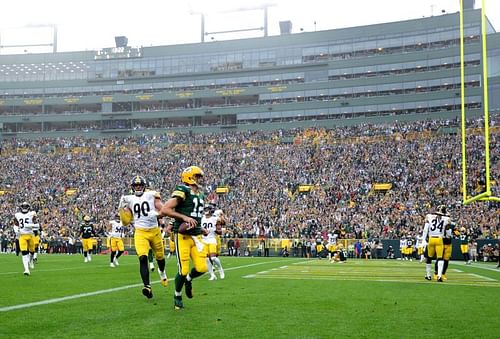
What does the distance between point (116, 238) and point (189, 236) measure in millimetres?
13798

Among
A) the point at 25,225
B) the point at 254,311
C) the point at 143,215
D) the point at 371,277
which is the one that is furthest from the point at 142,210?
the point at 371,277

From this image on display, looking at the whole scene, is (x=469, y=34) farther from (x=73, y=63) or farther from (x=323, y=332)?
(x=323, y=332)

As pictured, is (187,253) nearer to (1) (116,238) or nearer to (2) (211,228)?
(2) (211,228)

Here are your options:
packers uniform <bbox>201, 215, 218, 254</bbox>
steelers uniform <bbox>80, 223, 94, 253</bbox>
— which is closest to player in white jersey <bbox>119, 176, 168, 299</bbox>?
packers uniform <bbox>201, 215, 218, 254</bbox>

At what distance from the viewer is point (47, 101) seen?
244ft

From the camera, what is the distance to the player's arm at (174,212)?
27.1 ft

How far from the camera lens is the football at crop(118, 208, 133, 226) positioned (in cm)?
955

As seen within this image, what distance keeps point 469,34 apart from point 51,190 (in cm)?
4589

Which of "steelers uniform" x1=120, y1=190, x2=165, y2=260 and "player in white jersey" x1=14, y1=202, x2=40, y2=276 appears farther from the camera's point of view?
"player in white jersey" x1=14, y1=202, x2=40, y2=276

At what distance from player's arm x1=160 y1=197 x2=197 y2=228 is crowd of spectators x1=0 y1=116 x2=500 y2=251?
27.8 meters

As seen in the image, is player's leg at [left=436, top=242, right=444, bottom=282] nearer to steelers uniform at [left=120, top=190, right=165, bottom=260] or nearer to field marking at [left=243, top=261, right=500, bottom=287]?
field marking at [left=243, top=261, right=500, bottom=287]

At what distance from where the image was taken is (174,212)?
8359mm

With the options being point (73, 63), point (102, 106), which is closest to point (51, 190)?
point (102, 106)

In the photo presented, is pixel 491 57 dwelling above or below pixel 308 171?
above
